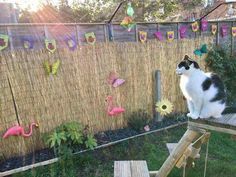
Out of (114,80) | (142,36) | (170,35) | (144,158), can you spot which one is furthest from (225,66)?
(144,158)

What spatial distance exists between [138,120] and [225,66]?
8.94 feet

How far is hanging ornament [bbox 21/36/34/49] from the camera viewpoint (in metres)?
3.63

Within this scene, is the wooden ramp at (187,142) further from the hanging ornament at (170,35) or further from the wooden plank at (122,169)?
the hanging ornament at (170,35)

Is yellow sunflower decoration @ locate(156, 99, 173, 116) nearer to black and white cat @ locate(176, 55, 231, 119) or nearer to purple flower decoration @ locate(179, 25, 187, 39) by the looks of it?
purple flower decoration @ locate(179, 25, 187, 39)

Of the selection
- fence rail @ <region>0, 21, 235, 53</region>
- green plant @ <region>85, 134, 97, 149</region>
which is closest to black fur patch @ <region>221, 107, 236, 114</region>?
green plant @ <region>85, 134, 97, 149</region>

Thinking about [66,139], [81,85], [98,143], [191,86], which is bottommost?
[98,143]

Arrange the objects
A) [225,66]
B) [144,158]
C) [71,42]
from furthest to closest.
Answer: [225,66] → [71,42] → [144,158]

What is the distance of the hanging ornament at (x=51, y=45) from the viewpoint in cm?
377

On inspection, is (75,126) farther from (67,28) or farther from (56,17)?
(56,17)

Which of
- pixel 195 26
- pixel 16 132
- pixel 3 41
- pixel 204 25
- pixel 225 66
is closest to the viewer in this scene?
pixel 3 41

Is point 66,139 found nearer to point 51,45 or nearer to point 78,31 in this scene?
point 51,45

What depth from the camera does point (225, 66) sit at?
5.86 m

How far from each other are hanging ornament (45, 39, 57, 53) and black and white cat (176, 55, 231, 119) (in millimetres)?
2123

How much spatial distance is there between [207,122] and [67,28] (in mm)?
2627
